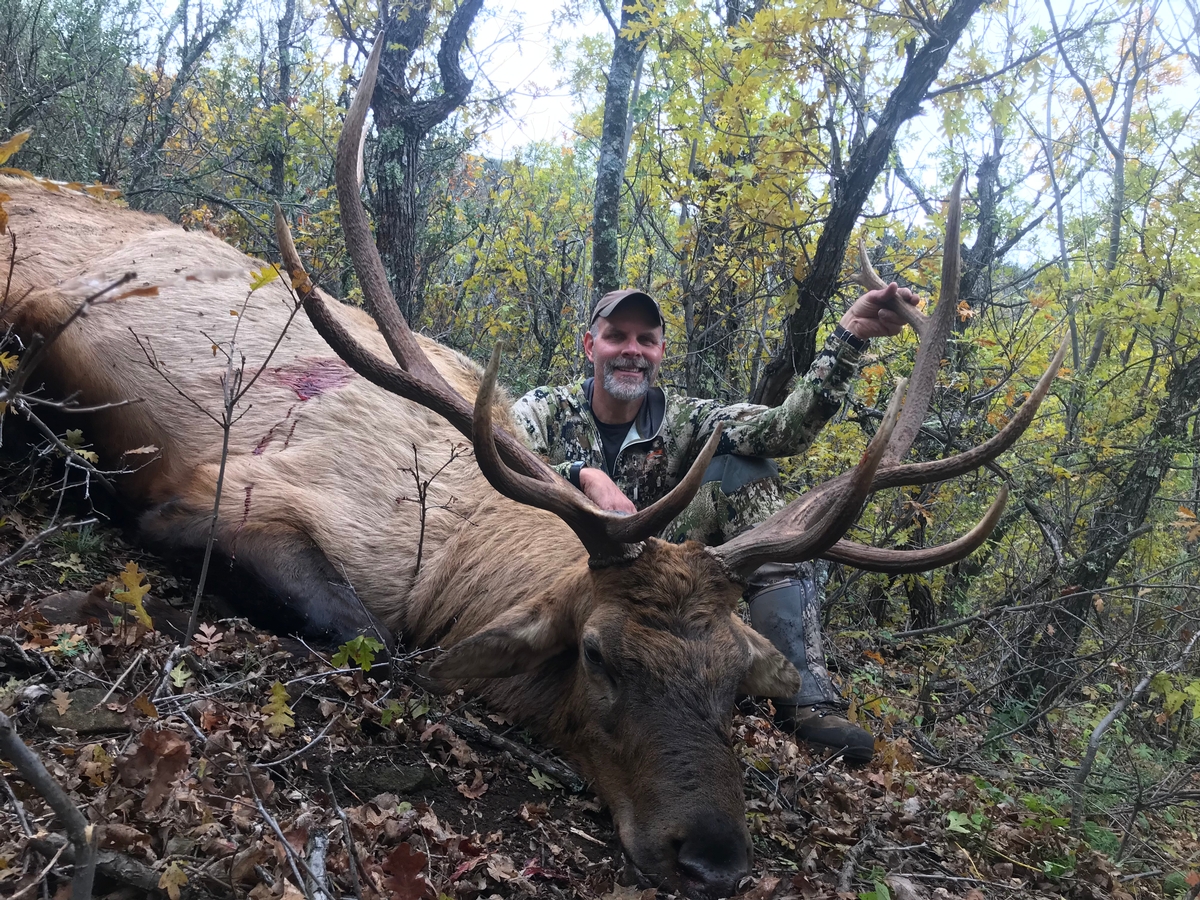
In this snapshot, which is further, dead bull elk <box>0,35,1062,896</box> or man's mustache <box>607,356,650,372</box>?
man's mustache <box>607,356,650,372</box>

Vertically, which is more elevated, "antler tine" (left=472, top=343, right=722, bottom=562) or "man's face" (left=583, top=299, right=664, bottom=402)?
"man's face" (left=583, top=299, right=664, bottom=402)

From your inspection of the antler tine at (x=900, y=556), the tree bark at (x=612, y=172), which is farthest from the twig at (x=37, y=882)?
the tree bark at (x=612, y=172)

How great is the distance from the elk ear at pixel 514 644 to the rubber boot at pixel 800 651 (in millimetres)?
1034

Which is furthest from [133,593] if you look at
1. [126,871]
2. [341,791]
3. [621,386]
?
[621,386]

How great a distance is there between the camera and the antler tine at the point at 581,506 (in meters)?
3.12

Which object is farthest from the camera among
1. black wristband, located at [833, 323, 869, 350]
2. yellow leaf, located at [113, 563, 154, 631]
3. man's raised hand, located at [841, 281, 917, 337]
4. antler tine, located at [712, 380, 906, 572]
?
black wristband, located at [833, 323, 869, 350]

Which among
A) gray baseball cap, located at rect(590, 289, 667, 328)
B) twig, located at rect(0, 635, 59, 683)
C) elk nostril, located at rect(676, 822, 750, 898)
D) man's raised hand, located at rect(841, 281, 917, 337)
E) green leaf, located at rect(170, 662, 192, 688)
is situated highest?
man's raised hand, located at rect(841, 281, 917, 337)

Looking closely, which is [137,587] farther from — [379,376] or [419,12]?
[419,12]

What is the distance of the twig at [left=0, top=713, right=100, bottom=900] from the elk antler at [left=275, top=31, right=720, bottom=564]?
5.49 ft

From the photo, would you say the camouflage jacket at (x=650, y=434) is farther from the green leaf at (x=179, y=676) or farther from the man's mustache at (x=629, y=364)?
the green leaf at (x=179, y=676)

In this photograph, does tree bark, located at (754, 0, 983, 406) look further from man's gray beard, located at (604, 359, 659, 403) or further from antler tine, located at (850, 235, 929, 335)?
man's gray beard, located at (604, 359, 659, 403)

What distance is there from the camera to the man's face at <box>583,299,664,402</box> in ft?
16.8

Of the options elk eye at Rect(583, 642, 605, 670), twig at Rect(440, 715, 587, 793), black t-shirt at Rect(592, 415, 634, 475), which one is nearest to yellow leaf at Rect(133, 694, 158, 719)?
twig at Rect(440, 715, 587, 793)

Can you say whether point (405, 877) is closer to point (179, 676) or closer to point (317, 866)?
point (317, 866)
